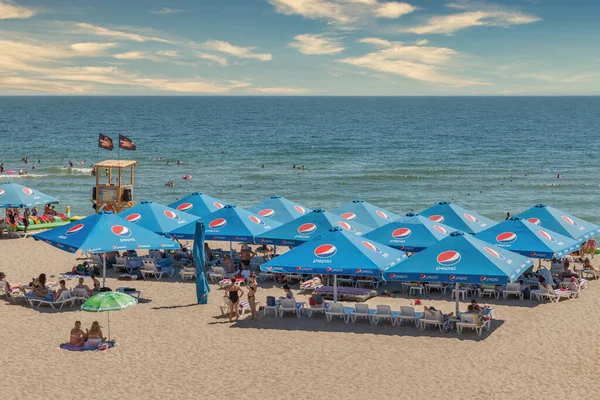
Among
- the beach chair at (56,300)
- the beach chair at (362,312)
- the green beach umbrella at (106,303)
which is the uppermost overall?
the green beach umbrella at (106,303)

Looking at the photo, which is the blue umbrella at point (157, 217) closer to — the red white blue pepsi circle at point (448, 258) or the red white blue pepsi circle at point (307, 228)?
the red white blue pepsi circle at point (307, 228)

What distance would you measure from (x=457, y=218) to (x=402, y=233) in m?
4.03

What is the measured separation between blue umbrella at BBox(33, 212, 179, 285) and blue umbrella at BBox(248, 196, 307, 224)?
5.32m

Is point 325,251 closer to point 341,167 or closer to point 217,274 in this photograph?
point 217,274

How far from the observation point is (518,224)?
2112 cm

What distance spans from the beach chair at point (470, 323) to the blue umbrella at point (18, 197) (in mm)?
19145

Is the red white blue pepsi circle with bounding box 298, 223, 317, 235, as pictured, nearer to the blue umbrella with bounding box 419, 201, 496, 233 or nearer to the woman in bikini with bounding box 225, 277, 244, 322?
the woman in bikini with bounding box 225, 277, 244, 322

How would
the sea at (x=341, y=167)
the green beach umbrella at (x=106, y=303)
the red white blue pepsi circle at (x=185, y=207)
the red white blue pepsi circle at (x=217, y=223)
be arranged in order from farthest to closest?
the sea at (x=341, y=167), the red white blue pepsi circle at (x=185, y=207), the red white blue pepsi circle at (x=217, y=223), the green beach umbrella at (x=106, y=303)

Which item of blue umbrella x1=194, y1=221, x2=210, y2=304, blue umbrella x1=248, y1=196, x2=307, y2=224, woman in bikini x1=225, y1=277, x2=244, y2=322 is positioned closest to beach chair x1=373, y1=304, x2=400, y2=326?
woman in bikini x1=225, y1=277, x2=244, y2=322

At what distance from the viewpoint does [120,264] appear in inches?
915

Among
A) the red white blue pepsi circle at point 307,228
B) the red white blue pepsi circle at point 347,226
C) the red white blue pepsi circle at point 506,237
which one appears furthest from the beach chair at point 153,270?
the red white blue pepsi circle at point 506,237

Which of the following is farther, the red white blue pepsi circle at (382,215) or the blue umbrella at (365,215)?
the red white blue pepsi circle at (382,215)

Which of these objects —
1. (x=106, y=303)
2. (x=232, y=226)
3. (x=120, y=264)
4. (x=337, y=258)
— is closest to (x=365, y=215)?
(x=232, y=226)

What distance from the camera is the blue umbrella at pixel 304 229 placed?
21.6 meters
